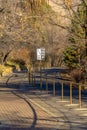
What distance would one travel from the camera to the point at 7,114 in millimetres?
19562

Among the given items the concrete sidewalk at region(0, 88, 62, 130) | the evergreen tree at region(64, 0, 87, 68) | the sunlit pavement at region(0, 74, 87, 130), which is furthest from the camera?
the evergreen tree at region(64, 0, 87, 68)

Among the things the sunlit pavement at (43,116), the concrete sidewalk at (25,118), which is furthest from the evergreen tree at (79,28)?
the concrete sidewalk at (25,118)

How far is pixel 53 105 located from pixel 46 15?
7280 millimetres

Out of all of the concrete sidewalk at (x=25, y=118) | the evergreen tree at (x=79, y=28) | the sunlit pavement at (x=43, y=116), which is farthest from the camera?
the evergreen tree at (x=79, y=28)

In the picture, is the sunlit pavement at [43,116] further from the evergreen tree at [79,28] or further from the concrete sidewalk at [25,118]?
the evergreen tree at [79,28]

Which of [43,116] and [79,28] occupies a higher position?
[79,28]

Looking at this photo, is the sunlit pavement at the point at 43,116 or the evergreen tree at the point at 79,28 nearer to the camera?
the sunlit pavement at the point at 43,116

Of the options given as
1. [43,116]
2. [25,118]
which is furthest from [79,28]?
[25,118]

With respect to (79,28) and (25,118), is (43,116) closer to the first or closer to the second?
(25,118)

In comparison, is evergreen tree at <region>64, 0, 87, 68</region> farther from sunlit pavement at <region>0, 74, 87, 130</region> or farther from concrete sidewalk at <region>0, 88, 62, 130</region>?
concrete sidewalk at <region>0, 88, 62, 130</region>

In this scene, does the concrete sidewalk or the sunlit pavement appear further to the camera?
the sunlit pavement

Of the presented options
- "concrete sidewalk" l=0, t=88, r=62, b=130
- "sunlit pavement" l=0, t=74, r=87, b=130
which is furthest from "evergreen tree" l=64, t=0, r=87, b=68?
"concrete sidewalk" l=0, t=88, r=62, b=130

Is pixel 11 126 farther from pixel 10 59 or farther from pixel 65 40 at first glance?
pixel 10 59

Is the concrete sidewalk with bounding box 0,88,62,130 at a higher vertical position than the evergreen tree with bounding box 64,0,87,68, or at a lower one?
lower
